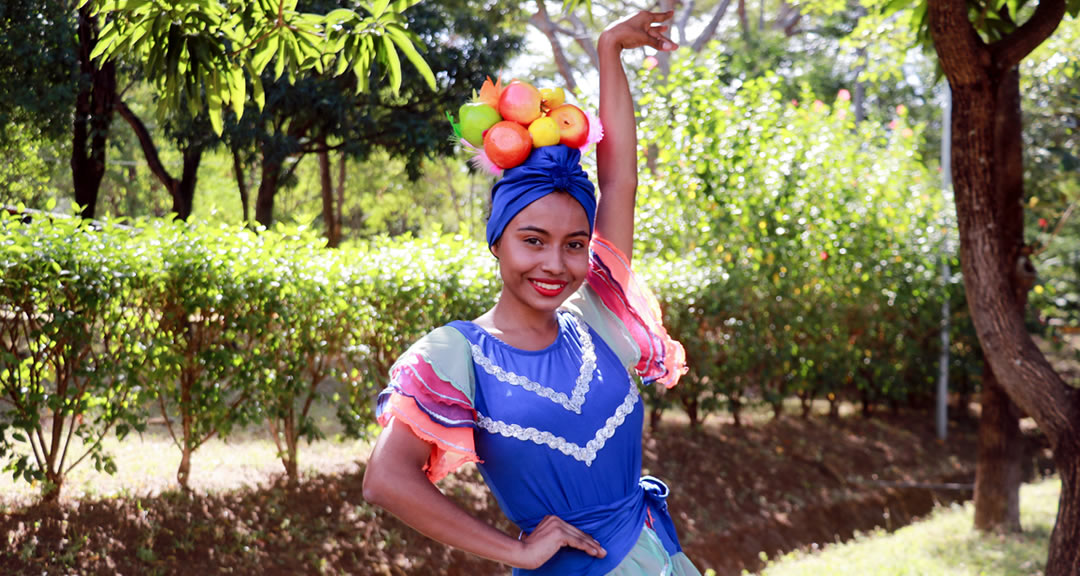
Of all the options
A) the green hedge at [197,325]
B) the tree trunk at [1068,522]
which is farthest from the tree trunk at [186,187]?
the tree trunk at [1068,522]

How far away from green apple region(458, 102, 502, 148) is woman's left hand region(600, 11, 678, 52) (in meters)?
0.46

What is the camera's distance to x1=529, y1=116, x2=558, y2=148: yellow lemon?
1995mm

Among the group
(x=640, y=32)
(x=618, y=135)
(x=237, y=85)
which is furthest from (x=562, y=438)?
(x=237, y=85)

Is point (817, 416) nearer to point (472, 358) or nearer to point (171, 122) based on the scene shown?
point (171, 122)

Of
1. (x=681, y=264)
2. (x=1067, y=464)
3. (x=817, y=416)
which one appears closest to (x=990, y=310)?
(x=1067, y=464)

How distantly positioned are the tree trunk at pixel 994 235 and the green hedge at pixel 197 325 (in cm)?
297

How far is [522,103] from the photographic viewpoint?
2008 millimetres

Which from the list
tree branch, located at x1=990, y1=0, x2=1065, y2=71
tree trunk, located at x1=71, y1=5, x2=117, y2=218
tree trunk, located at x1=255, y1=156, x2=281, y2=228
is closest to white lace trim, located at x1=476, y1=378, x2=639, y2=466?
tree branch, located at x1=990, y1=0, x2=1065, y2=71

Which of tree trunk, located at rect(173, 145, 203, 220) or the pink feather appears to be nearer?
the pink feather

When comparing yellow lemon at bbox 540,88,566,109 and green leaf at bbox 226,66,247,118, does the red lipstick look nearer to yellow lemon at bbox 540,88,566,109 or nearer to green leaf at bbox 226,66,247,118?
yellow lemon at bbox 540,88,566,109

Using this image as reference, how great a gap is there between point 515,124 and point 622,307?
0.51 m

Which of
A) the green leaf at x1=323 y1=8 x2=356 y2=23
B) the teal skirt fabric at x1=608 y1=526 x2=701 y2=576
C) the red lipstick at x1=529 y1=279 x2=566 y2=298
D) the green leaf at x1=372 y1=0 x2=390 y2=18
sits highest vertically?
the green leaf at x1=323 y1=8 x2=356 y2=23

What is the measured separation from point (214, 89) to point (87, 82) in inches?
184

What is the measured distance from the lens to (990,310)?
5.08 meters
